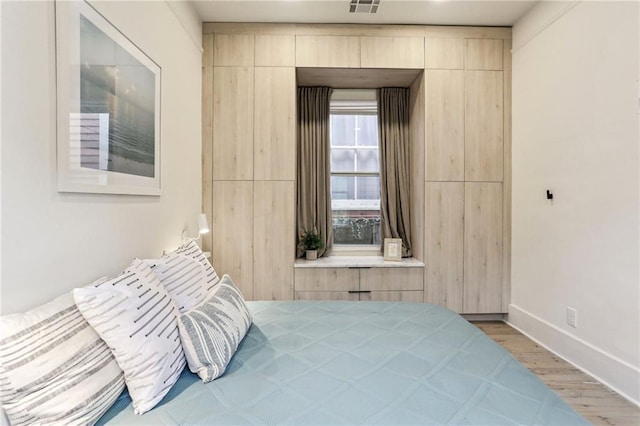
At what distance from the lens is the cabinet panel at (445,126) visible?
122 inches

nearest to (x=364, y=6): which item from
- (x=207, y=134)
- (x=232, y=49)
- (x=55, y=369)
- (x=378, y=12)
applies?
(x=378, y=12)

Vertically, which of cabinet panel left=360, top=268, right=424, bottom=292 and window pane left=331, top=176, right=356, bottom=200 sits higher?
window pane left=331, top=176, right=356, bottom=200

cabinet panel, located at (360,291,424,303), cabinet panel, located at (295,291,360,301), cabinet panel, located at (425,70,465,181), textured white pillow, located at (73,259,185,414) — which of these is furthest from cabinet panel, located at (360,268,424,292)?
textured white pillow, located at (73,259,185,414)

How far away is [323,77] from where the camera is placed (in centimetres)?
332

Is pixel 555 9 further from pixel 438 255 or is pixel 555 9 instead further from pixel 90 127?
pixel 90 127

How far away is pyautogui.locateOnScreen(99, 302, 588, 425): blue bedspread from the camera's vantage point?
1017 millimetres

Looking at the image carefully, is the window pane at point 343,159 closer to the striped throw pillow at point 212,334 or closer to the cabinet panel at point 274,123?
the cabinet panel at point 274,123

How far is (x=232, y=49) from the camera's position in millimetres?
3029

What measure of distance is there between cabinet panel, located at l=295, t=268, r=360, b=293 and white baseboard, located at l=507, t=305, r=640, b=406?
1.60m

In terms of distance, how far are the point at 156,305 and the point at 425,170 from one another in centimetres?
262

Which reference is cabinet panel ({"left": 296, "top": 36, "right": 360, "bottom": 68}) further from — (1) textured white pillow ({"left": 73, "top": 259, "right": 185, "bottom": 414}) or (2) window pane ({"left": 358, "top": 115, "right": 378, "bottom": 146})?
(1) textured white pillow ({"left": 73, "top": 259, "right": 185, "bottom": 414})

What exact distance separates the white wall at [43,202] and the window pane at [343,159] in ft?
7.01

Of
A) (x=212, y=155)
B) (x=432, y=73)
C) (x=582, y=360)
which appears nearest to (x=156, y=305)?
(x=212, y=155)

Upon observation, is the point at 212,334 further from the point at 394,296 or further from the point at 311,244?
the point at 394,296
